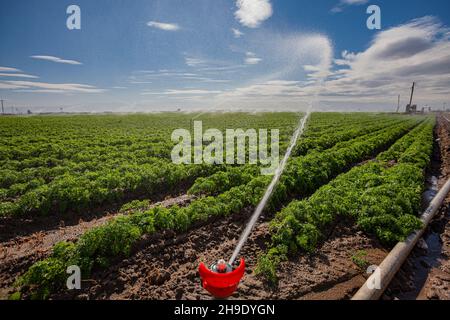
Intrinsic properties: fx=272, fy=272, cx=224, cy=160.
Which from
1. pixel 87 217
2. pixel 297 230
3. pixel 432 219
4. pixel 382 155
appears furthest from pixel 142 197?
pixel 382 155

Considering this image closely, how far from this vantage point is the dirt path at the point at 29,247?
567 centimetres

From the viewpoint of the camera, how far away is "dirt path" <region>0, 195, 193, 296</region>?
567cm

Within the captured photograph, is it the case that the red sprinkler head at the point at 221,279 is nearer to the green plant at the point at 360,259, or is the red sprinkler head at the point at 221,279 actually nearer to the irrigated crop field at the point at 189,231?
the irrigated crop field at the point at 189,231

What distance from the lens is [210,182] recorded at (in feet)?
31.9

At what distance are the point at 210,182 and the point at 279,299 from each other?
5.38 meters

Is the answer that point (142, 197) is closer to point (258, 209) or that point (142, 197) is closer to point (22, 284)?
point (258, 209)

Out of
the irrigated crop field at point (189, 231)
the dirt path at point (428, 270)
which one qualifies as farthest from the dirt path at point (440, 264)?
the irrigated crop field at point (189, 231)

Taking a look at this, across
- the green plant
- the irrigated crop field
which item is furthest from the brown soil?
the green plant

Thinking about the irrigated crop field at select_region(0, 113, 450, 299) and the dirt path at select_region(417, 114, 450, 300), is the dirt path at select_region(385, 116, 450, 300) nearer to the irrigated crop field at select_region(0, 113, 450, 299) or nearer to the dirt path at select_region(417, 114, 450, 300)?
the dirt path at select_region(417, 114, 450, 300)

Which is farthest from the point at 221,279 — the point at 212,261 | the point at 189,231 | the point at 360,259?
the point at 360,259

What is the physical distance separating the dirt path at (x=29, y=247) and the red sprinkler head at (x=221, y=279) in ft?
13.0

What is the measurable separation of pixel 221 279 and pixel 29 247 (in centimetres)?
520
